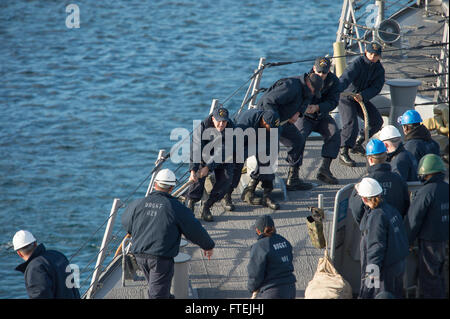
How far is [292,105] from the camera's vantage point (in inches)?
501

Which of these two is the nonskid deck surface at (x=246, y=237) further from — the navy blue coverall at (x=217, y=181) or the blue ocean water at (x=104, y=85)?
the blue ocean water at (x=104, y=85)

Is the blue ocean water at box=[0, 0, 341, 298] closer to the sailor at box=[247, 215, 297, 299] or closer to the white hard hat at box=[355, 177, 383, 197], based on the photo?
the sailor at box=[247, 215, 297, 299]

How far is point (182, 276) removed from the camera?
10148mm

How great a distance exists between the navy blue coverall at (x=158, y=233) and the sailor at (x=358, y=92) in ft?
16.1

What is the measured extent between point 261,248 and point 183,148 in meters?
17.8

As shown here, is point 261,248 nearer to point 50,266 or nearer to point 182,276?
point 182,276

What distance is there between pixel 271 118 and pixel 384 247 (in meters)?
3.70

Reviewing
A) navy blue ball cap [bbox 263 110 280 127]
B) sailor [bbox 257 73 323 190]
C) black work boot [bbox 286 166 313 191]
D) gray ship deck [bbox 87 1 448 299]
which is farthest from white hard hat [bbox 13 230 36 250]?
black work boot [bbox 286 166 313 191]

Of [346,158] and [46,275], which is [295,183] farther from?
[46,275]

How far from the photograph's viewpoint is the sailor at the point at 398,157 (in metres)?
10.4

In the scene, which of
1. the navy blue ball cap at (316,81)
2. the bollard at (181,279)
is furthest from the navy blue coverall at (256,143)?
the bollard at (181,279)

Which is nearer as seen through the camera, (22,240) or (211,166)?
(22,240)

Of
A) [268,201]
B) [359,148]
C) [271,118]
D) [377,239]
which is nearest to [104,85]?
[359,148]
